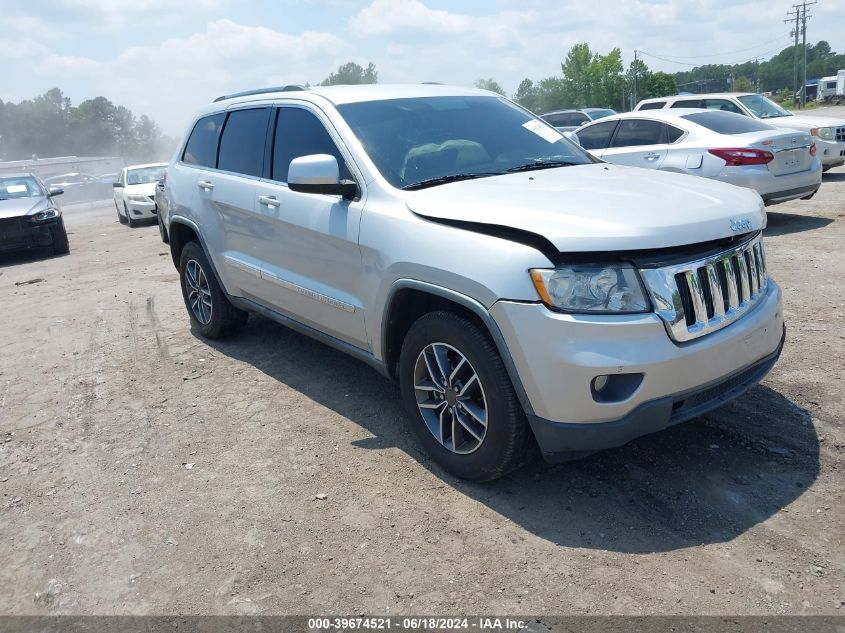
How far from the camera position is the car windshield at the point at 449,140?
4000 millimetres

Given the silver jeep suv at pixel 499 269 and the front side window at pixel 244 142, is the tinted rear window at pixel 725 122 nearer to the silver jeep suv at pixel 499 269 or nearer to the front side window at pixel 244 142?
the silver jeep suv at pixel 499 269

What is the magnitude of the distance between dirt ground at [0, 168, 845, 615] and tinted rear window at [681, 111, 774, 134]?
4419 mm

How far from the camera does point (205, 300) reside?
6102 millimetres

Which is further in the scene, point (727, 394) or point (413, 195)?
point (413, 195)

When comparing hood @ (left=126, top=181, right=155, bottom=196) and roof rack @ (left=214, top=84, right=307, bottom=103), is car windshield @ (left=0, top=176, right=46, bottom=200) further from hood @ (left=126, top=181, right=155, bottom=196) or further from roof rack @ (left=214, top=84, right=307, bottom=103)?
roof rack @ (left=214, top=84, right=307, bottom=103)

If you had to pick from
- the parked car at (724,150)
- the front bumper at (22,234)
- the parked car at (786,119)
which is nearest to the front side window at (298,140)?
the parked car at (724,150)

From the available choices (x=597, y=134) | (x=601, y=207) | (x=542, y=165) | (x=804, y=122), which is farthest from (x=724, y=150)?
(x=601, y=207)

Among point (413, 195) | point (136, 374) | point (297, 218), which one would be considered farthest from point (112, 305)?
point (413, 195)

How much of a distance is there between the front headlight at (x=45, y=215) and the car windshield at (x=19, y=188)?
0.88m

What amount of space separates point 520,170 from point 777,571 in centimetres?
238

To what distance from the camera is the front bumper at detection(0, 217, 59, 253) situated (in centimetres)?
1221

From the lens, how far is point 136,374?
221 inches

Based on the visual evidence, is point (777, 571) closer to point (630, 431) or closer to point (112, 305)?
point (630, 431)

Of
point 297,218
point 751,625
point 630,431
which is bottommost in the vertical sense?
point 751,625
